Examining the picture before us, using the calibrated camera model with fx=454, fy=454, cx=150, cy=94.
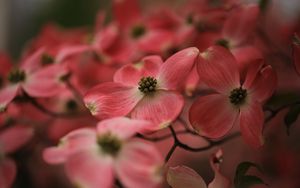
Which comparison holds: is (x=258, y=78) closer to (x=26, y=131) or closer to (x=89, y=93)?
(x=89, y=93)

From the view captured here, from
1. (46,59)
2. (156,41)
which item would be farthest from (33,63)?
(156,41)

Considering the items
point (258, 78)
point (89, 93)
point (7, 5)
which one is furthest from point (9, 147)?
point (7, 5)

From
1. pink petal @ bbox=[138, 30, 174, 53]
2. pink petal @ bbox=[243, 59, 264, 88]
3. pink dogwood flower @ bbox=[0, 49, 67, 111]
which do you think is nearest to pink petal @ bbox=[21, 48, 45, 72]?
pink dogwood flower @ bbox=[0, 49, 67, 111]

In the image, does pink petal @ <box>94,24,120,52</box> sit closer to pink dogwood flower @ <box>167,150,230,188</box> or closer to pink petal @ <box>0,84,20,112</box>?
pink petal @ <box>0,84,20,112</box>

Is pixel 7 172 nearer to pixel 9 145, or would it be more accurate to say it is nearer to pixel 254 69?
pixel 9 145

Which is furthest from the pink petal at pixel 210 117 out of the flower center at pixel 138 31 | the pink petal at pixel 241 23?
the flower center at pixel 138 31

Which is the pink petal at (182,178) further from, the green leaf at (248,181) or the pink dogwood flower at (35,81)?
the pink dogwood flower at (35,81)
